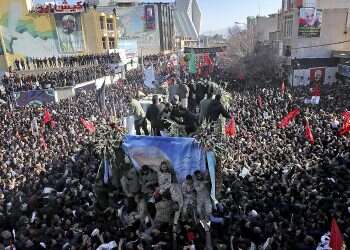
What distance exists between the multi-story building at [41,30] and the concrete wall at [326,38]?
72.3 feet

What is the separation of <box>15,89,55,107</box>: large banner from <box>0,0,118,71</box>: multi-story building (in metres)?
17.0

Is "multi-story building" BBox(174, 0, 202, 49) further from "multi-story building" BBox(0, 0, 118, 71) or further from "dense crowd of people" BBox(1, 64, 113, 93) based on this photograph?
"dense crowd of people" BBox(1, 64, 113, 93)

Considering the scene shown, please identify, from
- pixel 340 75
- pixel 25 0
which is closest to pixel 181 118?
pixel 340 75

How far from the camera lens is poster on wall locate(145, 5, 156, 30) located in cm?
6375

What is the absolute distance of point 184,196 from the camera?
8570mm

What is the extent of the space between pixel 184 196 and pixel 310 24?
107 feet

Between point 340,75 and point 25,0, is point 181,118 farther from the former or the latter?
point 25,0

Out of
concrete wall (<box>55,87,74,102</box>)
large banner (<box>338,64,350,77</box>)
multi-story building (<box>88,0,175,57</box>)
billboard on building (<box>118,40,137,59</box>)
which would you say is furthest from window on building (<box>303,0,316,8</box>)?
multi-story building (<box>88,0,175,57</box>)

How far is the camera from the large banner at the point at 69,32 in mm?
39812

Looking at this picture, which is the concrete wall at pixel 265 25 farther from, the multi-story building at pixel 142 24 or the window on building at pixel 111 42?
the window on building at pixel 111 42

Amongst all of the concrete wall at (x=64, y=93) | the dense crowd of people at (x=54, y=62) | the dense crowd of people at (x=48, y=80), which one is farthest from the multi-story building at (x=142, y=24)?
the concrete wall at (x=64, y=93)

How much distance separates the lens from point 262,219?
882cm

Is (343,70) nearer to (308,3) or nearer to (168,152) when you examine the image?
(308,3)

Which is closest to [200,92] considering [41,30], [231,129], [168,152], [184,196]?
[231,129]
